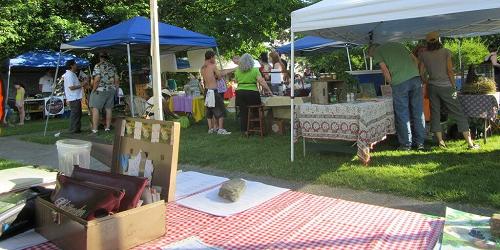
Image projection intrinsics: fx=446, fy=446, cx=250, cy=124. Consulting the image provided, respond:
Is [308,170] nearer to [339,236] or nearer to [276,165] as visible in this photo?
[276,165]

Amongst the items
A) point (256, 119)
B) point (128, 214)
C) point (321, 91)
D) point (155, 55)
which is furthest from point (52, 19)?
point (128, 214)

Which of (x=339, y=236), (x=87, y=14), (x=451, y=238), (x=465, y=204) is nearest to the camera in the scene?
(x=451, y=238)

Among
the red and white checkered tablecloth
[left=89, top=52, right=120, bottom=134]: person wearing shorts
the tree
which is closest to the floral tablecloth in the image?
the red and white checkered tablecloth

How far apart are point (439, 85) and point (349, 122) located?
1786 mm

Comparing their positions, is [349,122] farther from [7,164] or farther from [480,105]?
[7,164]

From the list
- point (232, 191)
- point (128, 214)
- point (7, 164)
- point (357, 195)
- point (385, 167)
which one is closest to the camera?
point (128, 214)

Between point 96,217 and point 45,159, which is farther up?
point 96,217

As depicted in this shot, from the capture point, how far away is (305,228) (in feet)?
7.75

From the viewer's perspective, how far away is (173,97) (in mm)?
11086

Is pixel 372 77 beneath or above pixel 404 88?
above

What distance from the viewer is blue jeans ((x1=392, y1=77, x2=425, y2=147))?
236 inches

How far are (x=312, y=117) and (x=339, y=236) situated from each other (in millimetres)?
3553

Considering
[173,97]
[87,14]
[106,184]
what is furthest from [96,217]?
[87,14]

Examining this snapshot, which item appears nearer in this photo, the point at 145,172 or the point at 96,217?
the point at 96,217
